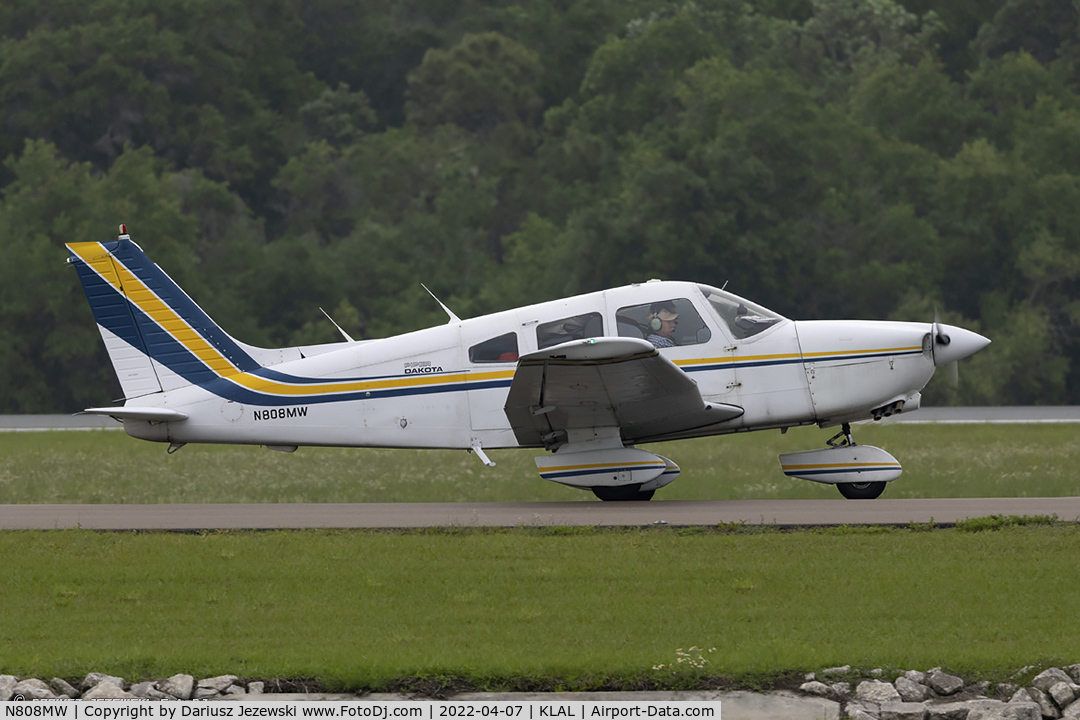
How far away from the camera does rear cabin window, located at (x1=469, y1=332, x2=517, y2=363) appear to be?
14531 mm

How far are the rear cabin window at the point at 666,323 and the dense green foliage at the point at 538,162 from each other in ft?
92.4

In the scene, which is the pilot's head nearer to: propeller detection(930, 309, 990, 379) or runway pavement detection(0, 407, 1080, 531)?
runway pavement detection(0, 407, 1080, 531)

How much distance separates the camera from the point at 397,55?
218 ft

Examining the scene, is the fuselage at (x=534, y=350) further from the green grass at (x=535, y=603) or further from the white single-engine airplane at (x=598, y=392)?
the green grass at (x=535, y=603)

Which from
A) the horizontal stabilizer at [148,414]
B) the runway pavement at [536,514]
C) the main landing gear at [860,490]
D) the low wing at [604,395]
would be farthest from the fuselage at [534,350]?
the runway pavement at [536,514]

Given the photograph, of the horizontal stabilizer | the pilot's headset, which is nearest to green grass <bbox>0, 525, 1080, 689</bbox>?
the horizontal stabilizer

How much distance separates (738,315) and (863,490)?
225cm

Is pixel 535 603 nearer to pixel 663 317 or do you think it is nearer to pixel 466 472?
pixel 663 317

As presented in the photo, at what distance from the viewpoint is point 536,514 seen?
13.5m

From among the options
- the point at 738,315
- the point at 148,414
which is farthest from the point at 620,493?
the point at 148,414

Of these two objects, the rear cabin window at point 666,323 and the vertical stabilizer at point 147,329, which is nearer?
the rear cabin window at point 666,323

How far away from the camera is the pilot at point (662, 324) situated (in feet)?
47.0

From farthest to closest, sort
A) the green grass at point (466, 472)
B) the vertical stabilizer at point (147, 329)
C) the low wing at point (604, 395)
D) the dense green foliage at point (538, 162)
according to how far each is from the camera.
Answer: the dense green foliage at point (538, 162)
the green grass at point (466, 472)
the vertical stabilizer at point (147, 329)
the low wing at point (604, 395)

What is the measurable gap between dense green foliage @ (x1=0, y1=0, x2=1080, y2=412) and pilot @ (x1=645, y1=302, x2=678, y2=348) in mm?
28266
